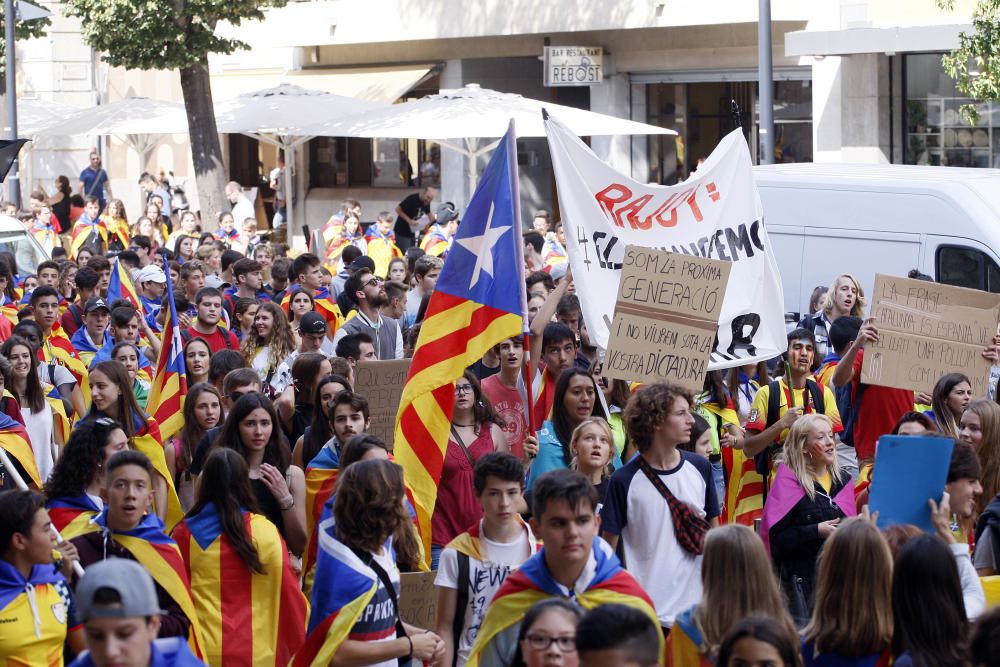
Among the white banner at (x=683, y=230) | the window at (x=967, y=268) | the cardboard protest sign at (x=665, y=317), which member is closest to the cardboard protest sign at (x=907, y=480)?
the cardboard protest sign at (x=665, y=317)

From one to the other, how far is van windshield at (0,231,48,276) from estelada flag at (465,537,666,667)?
12.5m

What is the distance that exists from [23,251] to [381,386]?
9.36 meters

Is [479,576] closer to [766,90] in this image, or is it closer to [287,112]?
[766,90]

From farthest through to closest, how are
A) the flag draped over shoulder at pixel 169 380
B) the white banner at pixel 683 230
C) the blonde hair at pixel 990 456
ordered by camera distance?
the flag draped over shoulder at pixel 169 380, the white banner at pixel 683 230, the blonde hair at pixel 990 456

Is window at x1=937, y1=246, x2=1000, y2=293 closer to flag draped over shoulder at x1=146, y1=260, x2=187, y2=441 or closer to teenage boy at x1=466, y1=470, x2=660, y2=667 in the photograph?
flag draped over shoulder at x1=146, y1=260, x2=187, y2=441

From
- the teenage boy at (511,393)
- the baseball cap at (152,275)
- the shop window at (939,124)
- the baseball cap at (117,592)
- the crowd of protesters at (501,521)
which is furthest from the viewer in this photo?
the shop window at (939,124)

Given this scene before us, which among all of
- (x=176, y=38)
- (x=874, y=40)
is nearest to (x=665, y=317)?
(x=874, y=40)

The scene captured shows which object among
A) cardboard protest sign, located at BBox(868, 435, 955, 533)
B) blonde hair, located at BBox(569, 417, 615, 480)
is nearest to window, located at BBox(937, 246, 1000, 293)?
blonde hair, located at BBox(569, 417, 615, 480)

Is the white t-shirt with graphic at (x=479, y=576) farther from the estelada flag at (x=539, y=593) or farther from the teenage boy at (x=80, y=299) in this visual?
the teenage boy at (x=80, y=299)

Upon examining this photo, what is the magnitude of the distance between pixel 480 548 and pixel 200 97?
69.6ft

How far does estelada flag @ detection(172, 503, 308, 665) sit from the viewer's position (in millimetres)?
6410

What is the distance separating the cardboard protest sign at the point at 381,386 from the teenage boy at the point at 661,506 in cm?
228

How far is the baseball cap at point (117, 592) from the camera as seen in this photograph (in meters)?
4.12

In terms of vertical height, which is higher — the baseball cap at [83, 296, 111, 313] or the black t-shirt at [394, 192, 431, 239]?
the black t-shirt at [394, 192, 431, 239]
